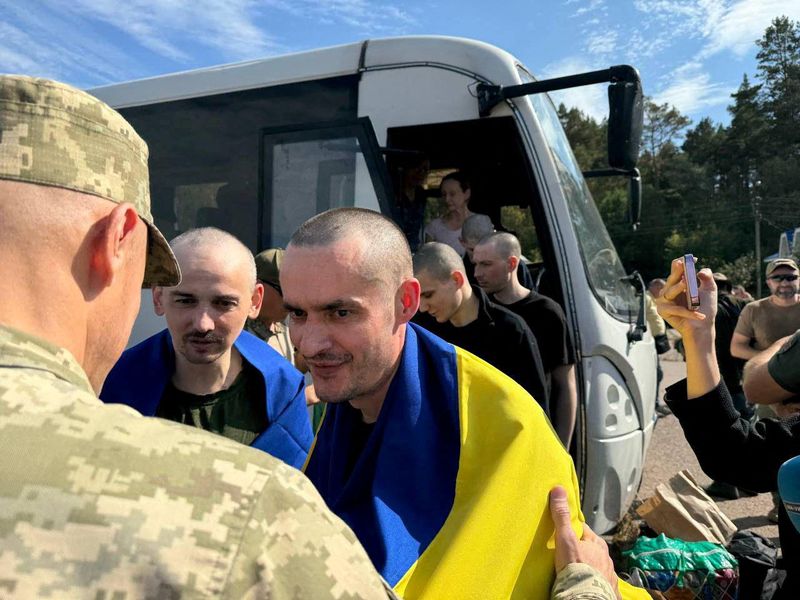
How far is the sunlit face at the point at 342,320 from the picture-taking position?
6.20 feet

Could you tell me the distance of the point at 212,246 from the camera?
2.65m

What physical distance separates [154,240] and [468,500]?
2.96ft

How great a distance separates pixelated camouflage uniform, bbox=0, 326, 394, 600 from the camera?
76 centimetres

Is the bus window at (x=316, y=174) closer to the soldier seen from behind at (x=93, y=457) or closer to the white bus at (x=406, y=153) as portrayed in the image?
the white bus at (x=406, y=153)

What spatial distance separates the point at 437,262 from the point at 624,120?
60.6 inches

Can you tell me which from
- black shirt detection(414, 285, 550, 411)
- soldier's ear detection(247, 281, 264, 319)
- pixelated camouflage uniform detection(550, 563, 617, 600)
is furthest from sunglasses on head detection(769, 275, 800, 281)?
pixelated camouflage uniform detection(550, 563, 617, 600)

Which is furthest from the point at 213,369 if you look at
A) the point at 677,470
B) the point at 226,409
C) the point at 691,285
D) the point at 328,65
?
the point at 677,470

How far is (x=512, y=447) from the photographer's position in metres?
1.59

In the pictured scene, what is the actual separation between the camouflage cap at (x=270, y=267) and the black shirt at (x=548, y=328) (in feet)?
4.92

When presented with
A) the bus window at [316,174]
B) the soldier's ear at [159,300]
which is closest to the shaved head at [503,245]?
the bus window at [316,174]

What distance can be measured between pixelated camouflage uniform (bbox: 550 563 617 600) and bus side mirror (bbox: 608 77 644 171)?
334cm

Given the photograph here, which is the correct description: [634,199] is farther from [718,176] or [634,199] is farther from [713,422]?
[718,176]

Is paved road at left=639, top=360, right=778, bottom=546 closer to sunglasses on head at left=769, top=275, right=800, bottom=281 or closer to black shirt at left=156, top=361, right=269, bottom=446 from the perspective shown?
sunglasses on head at left=769, top=275, right=800, bottom=281

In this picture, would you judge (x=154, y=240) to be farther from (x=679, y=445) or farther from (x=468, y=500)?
(x=679, y=445)
